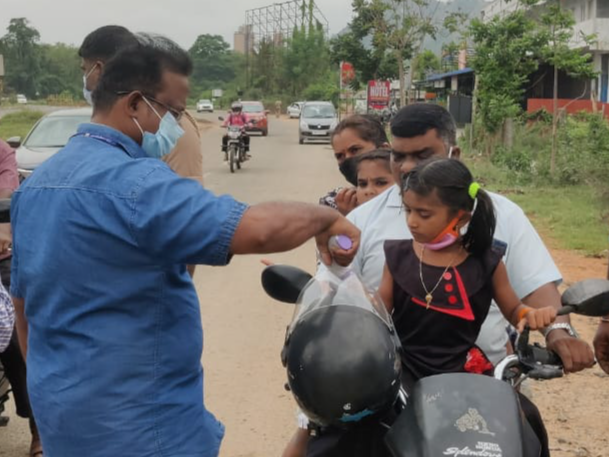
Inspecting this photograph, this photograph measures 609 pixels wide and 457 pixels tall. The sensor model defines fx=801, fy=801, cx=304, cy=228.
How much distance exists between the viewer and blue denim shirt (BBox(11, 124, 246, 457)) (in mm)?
1896

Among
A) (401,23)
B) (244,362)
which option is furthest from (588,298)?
(401,23)

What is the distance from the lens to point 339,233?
2117mm

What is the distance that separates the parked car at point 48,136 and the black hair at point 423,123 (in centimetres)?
901

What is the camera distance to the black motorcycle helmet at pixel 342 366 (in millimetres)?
1909

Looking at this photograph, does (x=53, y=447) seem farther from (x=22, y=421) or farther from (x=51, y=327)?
(x=22, y=421)

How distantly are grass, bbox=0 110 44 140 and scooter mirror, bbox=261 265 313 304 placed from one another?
30.8 metres

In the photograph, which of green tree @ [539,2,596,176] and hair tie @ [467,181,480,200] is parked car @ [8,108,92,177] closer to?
green tree @ [539,2,596,176]

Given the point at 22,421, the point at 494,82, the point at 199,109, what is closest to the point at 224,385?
the point at 22,421

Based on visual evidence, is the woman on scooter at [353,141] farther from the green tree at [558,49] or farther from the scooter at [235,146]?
the scooter at [235,146]

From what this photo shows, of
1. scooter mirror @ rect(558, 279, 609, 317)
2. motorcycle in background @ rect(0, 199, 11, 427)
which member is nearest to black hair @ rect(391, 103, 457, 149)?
scooter mirror @ rect(558, 279, 609, 317)

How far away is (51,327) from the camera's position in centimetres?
206

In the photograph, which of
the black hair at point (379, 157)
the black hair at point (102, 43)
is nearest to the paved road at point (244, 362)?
the black hair at point (379, 157)

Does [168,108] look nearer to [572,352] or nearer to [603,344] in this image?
[572,352]

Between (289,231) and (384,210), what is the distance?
114 cm
